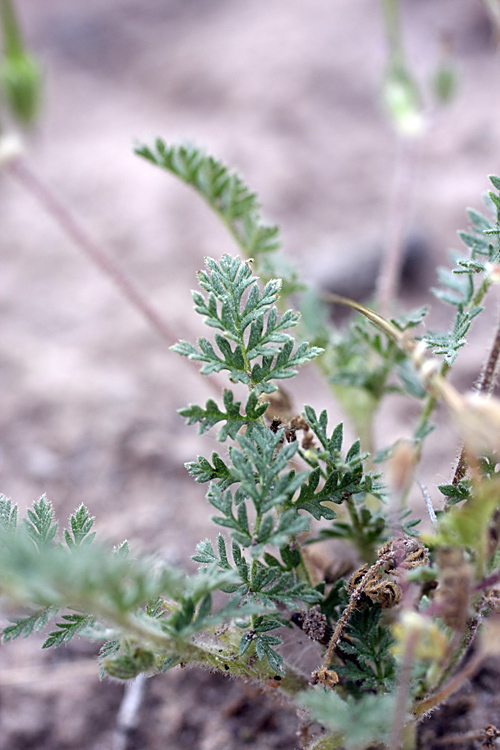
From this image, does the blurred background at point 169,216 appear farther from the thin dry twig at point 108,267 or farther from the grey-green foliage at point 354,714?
the grey-green foliage at point 354,714

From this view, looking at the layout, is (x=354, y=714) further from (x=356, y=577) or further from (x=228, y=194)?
(x=228, y=194)

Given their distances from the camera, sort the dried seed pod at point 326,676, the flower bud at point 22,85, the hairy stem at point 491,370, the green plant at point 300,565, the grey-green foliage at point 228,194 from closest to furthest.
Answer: the green plant at point 300,565 → the dried seed pod at point 326,676 → the hairy stem at point 491,370 → the grey-green foliage at point 228,194 → the flower bud at point 22,85

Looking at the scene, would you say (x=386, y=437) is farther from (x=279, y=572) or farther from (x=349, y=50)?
(x=349, y=50)

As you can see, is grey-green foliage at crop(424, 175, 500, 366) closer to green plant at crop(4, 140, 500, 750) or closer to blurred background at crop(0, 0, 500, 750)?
green plant at crop(4, 140, 500, 750)

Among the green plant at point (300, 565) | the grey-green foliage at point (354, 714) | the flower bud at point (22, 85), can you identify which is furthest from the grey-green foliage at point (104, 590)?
the flower bud at point (22, 85)

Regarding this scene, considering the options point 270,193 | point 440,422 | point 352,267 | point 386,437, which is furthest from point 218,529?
point 270,193

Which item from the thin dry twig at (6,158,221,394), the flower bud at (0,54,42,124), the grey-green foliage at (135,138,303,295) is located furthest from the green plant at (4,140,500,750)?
the flower bud at (0,54,42,124)

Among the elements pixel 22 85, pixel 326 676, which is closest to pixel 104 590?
pixel 326 676
